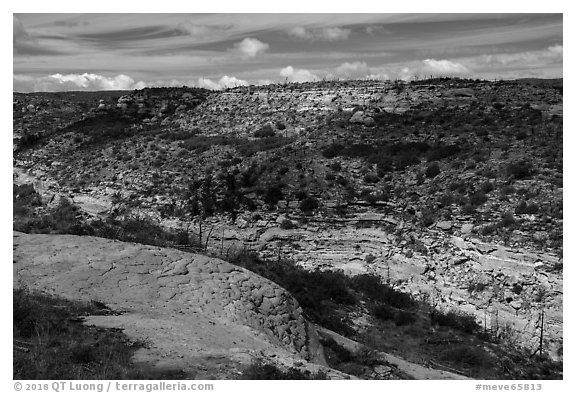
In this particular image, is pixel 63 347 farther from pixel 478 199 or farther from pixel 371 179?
pixel 371 179

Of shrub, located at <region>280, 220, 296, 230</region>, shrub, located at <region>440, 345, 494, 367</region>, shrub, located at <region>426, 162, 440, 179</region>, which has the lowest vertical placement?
shrub, located at <region>440, 345, 494, 367</region>

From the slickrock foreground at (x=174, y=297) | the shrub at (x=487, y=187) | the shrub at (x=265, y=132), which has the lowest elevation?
→ the slickrock foreground at (x=174, y=297)

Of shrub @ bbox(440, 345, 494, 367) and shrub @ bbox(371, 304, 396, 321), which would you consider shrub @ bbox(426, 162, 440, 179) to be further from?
shrub @ bbox(440, 345, 494, 367)

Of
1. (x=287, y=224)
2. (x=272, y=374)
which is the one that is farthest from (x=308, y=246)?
(x=272, y=374)

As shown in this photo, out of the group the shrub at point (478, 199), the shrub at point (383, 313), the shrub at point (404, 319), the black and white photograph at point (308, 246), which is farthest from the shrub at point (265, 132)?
the shrub at point (404, 319)

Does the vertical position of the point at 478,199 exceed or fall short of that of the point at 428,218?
it exceeds it

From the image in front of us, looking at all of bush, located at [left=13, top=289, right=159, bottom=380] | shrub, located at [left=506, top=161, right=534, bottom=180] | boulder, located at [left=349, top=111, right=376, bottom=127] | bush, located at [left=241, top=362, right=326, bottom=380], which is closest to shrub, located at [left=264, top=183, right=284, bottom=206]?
shrub, located at [left=506, top=161, right=534, bottom=180]

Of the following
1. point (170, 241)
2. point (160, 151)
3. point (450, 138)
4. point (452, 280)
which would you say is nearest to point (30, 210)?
point (160, 151)

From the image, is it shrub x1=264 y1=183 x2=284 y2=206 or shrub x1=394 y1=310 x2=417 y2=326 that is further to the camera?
shrub x1=264 y1=183 x2=284 y2=206

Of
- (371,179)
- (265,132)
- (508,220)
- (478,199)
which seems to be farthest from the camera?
(265,132)

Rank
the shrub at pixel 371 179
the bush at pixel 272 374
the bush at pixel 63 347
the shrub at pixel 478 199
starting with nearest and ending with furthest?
1. the bush at pixel 63 347
2. the bush at pixel 272 374
3. the shrub at pixel 478 199
4. the shrub at pixel 371 179

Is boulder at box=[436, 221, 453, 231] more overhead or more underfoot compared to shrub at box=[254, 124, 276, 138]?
more underfoot

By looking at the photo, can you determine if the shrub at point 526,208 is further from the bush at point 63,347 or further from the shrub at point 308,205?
the bush at point 63,347

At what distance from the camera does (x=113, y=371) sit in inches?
292
